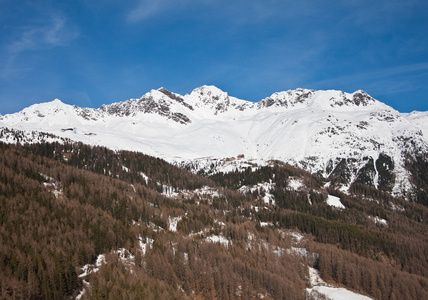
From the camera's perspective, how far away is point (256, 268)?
13725 centimetres

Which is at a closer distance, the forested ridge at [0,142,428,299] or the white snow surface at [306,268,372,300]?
the forested ridge at [0,142,428,299]

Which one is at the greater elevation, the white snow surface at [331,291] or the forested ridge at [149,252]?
the forested ridge at [149,252]

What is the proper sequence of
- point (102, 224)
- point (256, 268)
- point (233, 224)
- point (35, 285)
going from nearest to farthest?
point (35, 285), point (256, 268), point (102, 224), point (233, 224)

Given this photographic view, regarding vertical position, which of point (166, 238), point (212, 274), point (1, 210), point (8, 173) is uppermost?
point (8, 173)

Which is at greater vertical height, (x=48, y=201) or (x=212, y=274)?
(x=48, y=201)

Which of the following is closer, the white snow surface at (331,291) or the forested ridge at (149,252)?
the forested ridge at (149,252)

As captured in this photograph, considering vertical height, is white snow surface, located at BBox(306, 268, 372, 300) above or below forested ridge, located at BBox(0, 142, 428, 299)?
below

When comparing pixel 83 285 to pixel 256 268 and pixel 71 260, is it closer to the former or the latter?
pixel 71 260

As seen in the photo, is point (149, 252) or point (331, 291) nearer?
point (149, 252)

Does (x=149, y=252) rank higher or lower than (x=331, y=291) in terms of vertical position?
higher

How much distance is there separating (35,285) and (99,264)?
98.1ft

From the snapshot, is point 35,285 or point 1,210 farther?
point 1,210

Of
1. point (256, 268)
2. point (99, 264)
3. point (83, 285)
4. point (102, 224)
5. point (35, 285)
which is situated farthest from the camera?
point (102, 224)

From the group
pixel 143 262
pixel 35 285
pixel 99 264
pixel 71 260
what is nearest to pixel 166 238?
pixel 143 262
